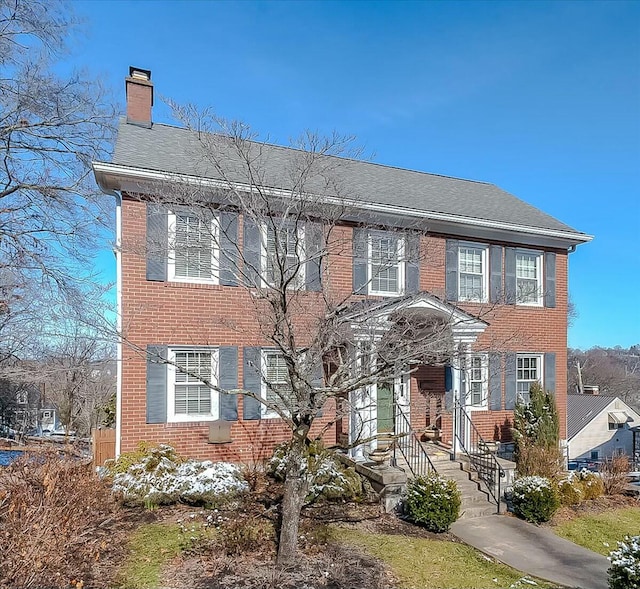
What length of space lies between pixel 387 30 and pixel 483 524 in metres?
9.82

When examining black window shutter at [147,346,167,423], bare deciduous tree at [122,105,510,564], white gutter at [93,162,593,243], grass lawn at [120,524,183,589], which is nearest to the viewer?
grass lawn at [120,524,183,589]

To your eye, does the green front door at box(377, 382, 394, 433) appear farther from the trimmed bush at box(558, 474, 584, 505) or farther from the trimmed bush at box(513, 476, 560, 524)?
the trimmed bush at box(558, 474, 584, 505)

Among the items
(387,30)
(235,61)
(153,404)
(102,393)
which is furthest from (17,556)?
(102,393)

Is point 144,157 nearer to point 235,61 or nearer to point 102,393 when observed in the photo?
point 235,61

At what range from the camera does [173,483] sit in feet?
26.3

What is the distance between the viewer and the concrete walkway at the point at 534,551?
20.7ft

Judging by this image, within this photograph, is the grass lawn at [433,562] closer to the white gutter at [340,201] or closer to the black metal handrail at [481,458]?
the black metal handrail at [481,458]

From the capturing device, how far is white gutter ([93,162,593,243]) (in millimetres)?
7420

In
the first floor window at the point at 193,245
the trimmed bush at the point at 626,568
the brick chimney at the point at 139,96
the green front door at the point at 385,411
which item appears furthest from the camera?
the brick chimney at the point at 139,96

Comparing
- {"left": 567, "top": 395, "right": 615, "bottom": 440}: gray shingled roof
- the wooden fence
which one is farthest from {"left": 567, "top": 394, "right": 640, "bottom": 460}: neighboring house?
the wooden fence

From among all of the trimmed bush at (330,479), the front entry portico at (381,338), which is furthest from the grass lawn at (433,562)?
the front entry portico at (381,338)

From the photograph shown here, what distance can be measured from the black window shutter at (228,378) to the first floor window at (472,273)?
615cm

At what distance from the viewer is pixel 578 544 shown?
771 cm

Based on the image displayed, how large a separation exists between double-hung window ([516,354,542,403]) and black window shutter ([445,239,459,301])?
2.77m
